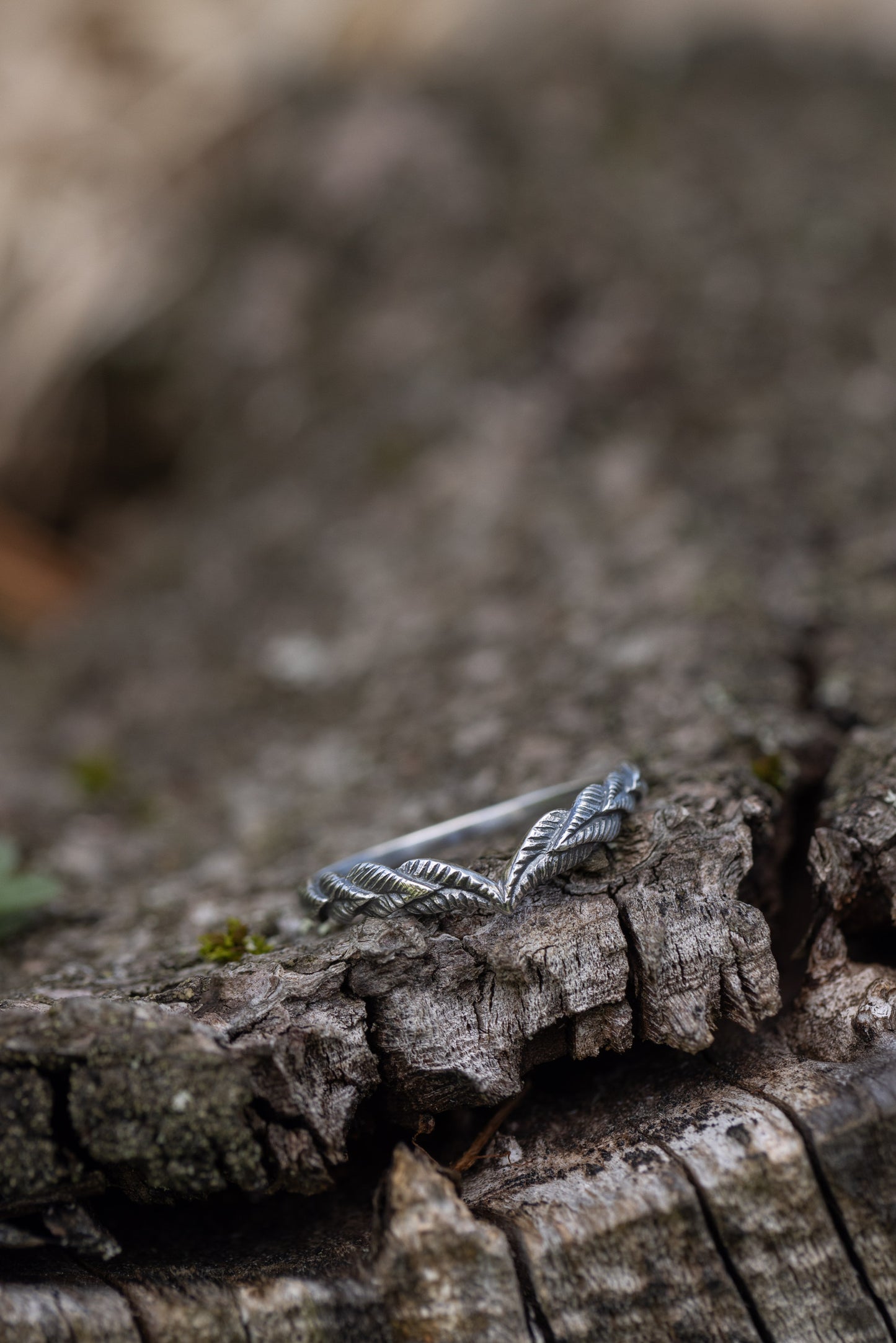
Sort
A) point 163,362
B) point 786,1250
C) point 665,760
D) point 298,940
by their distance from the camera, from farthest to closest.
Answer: point 163,362, point 665,760, point 298,940, point 786,1250

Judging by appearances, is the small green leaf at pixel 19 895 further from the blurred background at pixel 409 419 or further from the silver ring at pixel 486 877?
the silver ring at pixel 486 877

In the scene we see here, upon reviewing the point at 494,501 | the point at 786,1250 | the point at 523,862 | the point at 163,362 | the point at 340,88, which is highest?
the point at 340,88

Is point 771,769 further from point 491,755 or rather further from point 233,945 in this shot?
point 233,945

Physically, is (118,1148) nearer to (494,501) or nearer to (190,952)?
(190,952)

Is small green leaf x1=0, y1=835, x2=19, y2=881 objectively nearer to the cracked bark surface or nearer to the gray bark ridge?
the cracked bark surface

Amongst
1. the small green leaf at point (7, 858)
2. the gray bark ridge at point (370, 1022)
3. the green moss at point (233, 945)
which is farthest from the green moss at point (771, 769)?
the small green leaf at point (7, 858)

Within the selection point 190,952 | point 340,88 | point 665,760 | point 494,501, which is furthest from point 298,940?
point 340,88

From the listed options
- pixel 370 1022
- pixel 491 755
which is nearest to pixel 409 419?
pixel 491 755
